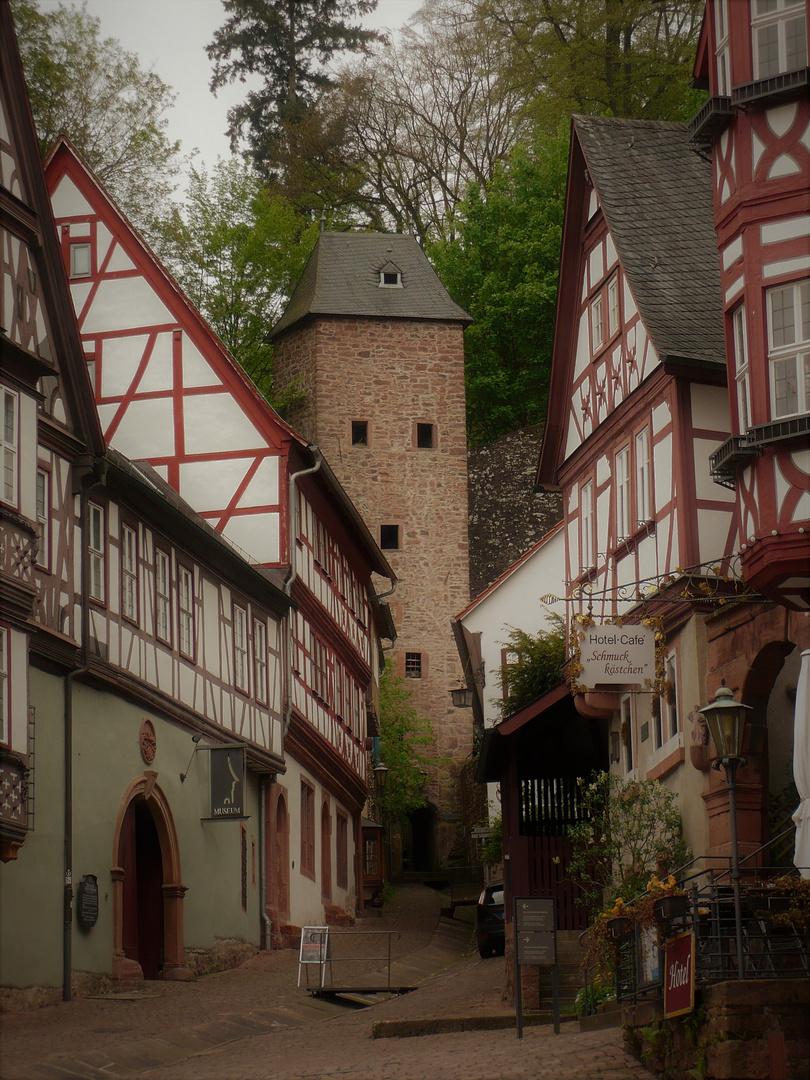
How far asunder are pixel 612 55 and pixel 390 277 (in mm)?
8887

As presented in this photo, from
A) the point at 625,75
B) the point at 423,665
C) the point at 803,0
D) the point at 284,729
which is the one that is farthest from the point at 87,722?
the point at 625,75

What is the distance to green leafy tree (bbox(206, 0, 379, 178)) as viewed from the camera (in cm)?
5209

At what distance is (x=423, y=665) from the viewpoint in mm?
46250

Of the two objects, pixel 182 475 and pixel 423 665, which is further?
pixel 423 665

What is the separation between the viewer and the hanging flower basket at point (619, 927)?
1414 centimetres

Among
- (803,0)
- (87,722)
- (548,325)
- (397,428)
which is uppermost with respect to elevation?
(548,325)

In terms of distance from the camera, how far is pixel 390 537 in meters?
46.7

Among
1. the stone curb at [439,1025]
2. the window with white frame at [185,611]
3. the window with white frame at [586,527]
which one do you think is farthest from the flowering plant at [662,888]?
the window with white frame at [185,611]

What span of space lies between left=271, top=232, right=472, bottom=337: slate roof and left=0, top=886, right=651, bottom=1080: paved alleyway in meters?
27.1

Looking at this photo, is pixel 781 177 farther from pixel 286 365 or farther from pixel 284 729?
pixel 286 365

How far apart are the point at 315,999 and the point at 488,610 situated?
18371 mm

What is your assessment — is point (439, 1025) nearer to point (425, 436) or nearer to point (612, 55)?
point (425, 436)

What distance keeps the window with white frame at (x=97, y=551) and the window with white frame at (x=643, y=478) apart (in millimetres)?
6492

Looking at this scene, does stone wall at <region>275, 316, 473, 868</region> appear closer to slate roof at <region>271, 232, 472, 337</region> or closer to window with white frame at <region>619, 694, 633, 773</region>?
slate roof at <region>271, 232, 472, 337</region>
